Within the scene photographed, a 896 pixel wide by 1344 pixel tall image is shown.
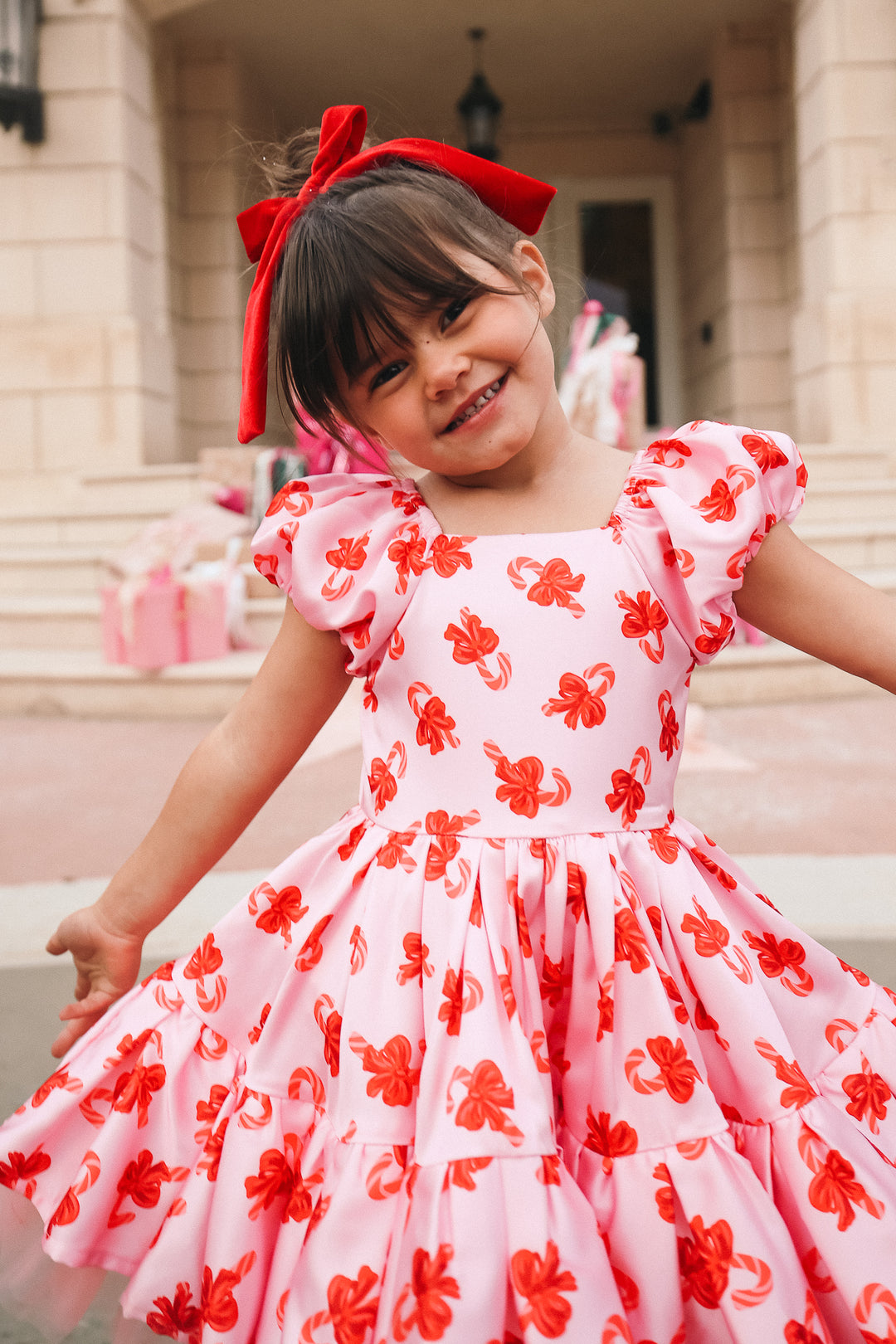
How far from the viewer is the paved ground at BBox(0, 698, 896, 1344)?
5.06 ft

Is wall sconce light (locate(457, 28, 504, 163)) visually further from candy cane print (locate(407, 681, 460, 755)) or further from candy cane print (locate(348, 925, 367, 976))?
candy cane print (locate(348, 925, 367, 976))

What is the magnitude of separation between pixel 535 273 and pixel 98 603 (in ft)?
12.8

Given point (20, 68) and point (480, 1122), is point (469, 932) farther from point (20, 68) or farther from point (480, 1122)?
point (20, 68)

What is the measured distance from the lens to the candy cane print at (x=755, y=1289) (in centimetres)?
73

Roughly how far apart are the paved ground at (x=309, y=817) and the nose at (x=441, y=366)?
34.7 inches

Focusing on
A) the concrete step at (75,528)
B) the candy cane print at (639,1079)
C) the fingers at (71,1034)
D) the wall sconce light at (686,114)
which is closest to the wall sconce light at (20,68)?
the concrete step at (75,528)

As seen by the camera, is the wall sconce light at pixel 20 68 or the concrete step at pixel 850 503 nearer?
the concrete step at pixel 850 503

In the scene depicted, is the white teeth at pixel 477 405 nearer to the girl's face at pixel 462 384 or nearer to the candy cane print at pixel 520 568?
the girl's face at pixel 462 384

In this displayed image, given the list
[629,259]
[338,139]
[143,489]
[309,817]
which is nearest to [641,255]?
[629,259]

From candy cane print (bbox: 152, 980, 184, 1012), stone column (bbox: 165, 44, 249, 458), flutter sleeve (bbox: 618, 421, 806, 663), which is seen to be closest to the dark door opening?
stone column (bbox: 165, 44, 249, 458)

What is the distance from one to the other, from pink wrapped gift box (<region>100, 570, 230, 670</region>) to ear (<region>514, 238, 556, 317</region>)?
3082mm

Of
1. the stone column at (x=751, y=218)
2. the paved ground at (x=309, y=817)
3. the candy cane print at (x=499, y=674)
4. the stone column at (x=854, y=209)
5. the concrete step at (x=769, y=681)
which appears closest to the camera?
the candy cane print at (x=499, y=674)

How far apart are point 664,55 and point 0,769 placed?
695 cm

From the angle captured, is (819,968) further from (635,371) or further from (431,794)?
(635,371)
